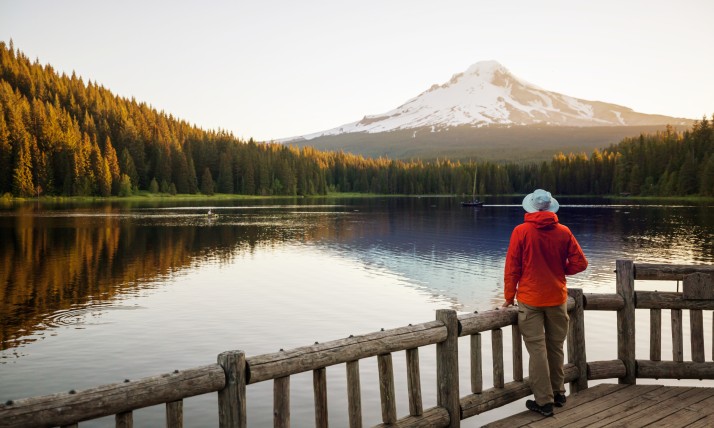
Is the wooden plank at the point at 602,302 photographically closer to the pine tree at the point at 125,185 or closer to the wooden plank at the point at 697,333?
the wooden plank at the point at 697,333

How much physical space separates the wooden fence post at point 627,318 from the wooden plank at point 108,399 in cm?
718

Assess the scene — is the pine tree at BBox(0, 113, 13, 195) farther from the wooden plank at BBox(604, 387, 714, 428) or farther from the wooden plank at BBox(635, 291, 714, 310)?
the wooden plank at BBox(604, 387, 714, 428)

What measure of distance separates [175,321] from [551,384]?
17.5m

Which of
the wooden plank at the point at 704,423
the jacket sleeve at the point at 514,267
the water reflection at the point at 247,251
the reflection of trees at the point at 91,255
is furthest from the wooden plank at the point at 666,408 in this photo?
the reflection of trees at the point at 91,255

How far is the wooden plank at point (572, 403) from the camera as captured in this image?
8.38 m

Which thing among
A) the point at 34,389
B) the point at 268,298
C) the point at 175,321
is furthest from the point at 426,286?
the point at 34,389

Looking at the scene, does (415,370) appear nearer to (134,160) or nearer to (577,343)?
(577,343)

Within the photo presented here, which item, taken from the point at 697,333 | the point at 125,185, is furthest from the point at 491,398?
the point at 125,185

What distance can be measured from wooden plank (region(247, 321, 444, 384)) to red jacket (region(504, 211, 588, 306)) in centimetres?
157

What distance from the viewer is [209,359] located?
1739cm

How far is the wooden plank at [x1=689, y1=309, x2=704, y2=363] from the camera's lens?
970cm

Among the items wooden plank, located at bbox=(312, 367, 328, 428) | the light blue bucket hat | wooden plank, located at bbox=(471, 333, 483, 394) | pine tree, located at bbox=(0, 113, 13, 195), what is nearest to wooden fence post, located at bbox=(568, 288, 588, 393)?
the light blue bucket hat

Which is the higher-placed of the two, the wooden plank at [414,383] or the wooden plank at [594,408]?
the wooden plank at [414,383]

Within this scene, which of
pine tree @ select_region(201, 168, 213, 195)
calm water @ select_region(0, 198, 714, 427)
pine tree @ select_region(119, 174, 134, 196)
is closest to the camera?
calm water @ select_region(0, 198, 714, 427)
